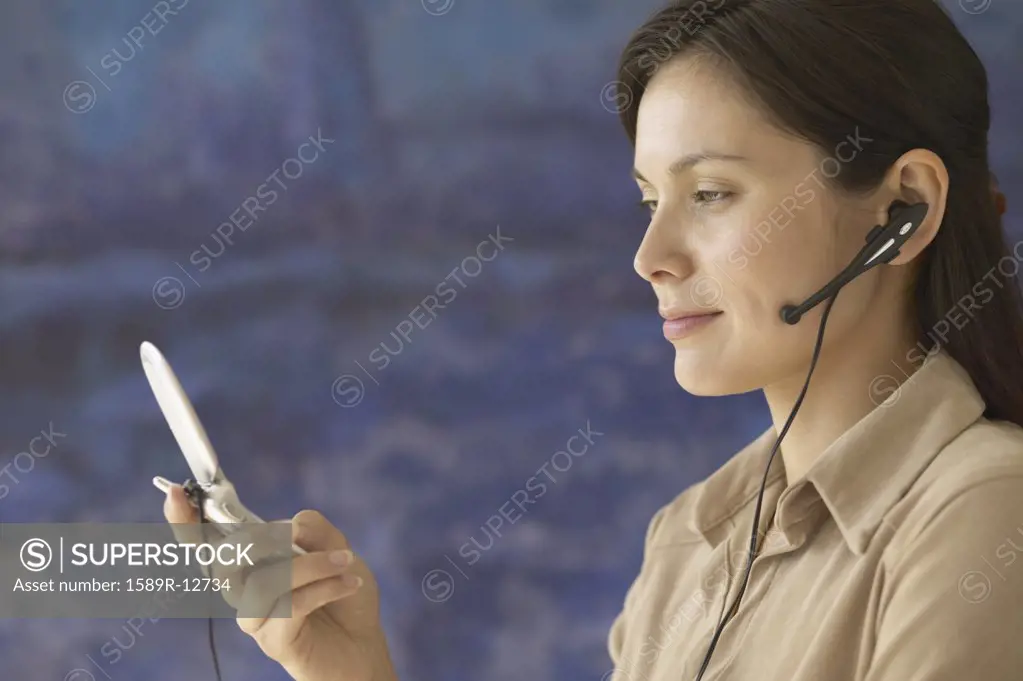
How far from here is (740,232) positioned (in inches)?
A: 40.1

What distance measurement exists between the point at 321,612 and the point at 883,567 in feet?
1.87

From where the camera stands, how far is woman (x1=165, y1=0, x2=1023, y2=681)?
993mm

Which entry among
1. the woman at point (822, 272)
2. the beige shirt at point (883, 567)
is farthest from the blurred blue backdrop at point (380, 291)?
the woman at point (822, 272)

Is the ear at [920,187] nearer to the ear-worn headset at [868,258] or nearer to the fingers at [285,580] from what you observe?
the ear-worn headset at [868,258]

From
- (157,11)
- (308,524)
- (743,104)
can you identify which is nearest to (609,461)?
(308,524)

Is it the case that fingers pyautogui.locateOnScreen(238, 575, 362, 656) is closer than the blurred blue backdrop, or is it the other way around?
fingers pyautogui.locateOnScreen(238, 575, 362, 656)

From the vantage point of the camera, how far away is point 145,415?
5.13ft

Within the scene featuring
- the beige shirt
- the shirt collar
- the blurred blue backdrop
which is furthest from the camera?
the blurred blue backdrop

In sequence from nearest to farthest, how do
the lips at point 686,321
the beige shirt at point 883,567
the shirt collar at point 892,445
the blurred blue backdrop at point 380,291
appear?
the beige shirt at point 883,567, the shirt collar at point 892,445, the lips at point 686,321, the blurred blue backdrop at point 380,291

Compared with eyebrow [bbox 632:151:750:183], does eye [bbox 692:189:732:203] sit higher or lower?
lower

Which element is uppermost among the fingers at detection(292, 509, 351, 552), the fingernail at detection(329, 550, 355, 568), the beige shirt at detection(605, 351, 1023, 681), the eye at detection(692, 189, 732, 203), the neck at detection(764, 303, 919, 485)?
the eye at detection(692, 189, 732, 203)

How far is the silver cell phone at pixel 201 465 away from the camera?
3.46 ft

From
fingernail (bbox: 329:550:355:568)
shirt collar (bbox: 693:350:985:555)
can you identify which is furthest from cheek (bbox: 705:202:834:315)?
fingernail (bbox: 329:550:355:568)

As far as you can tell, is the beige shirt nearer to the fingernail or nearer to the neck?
the neck
